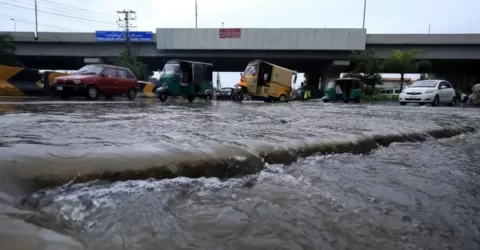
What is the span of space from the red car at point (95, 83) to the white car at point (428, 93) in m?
14.1

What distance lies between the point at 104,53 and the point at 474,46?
40529 mm

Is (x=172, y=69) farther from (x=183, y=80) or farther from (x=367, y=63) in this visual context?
(x=367, y=63)

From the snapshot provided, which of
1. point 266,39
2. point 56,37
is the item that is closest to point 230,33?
point 266,39

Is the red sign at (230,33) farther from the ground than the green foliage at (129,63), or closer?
farther from the ground

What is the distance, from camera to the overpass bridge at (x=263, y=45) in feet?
131

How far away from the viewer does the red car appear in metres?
14.2

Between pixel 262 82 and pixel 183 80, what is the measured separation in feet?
16.9

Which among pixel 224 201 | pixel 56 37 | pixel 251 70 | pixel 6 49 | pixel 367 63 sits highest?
pixel 56 37

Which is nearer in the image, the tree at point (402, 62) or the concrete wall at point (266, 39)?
the tree at point (402, 62)

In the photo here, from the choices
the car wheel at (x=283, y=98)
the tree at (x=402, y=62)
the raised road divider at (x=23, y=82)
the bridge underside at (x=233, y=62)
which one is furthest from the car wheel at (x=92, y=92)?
the tree at (x=402, y=62)

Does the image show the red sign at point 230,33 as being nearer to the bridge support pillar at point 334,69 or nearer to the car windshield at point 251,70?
the bridge support pillar at point 334,69

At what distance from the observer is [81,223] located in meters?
2.04

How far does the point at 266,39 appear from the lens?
133 feet

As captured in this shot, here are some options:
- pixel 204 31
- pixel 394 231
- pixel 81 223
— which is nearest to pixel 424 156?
pixel 394 231
